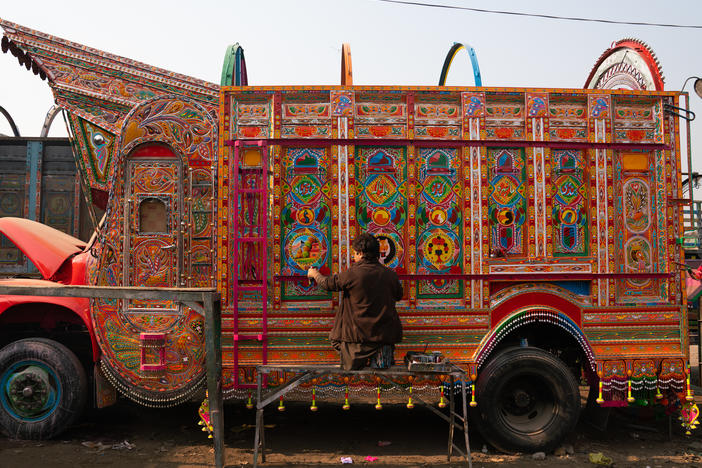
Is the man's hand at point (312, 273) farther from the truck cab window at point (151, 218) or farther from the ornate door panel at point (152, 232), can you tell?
the truck cab window at point (151, 218)

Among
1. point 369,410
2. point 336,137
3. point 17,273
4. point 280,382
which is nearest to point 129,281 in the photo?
point 280,382

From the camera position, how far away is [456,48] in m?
5.96

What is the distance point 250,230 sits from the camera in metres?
4.39

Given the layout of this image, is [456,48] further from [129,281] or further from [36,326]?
[36,326]

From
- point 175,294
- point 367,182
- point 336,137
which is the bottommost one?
point 175,294

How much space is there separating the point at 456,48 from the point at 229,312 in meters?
4.02

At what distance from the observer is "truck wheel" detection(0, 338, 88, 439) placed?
4.48 metres

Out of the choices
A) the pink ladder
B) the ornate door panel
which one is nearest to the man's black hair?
the pink ladder

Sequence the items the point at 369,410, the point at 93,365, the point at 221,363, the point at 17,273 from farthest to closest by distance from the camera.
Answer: the point at 17,273 → the point at 369,410 → the point at 93,365 → the point at 221,363

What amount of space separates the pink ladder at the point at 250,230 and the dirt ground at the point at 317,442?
89 centimetres

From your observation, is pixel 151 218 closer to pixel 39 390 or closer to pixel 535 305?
pixel 39 390

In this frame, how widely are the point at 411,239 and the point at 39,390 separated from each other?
3571 mm

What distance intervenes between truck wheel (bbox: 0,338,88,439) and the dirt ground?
164mm

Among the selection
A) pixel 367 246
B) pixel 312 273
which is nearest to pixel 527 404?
pixel 367 246
